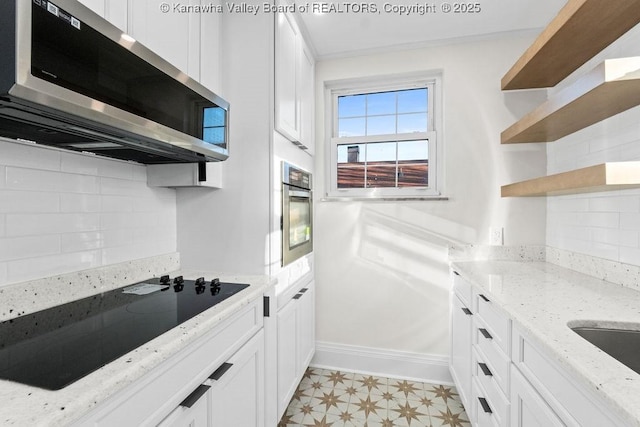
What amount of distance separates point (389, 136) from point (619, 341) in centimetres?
183

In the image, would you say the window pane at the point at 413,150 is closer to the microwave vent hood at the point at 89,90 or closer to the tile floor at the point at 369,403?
the microwave vent hood at the point at 89,90

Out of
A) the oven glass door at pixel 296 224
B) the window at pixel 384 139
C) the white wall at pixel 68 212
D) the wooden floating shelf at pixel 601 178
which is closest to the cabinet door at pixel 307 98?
the window at pixel 384 139

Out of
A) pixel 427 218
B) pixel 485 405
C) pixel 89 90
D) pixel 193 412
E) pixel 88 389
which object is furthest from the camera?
pixel 427 218

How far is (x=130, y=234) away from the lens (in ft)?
4.74

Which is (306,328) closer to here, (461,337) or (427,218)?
(461,337)

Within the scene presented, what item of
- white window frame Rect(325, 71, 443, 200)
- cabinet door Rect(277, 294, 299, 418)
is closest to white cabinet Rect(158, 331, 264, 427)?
cabinet door Rect(277, 294, 299, 418)

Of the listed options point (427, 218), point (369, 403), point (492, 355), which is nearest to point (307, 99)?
point (427, 218)

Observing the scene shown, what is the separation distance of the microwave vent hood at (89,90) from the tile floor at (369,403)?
5.58ft

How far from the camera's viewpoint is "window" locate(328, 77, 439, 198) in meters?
2.36

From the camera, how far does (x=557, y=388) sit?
0.83 m

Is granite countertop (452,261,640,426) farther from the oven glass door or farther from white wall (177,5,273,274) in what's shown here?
white wall (177,5,273,274)

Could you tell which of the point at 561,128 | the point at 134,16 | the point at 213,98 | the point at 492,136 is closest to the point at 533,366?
the point at 561,128

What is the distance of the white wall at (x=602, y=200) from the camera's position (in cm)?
137

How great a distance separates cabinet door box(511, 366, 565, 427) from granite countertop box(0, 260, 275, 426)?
1045mm
